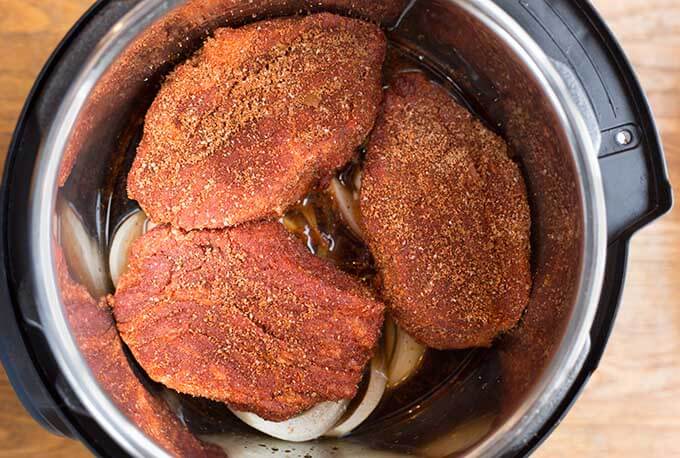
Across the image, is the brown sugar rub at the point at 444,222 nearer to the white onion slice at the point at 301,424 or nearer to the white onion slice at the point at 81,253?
the white onion slice at the point at 301,424

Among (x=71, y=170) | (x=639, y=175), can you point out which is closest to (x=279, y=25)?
(x=71, y=170)

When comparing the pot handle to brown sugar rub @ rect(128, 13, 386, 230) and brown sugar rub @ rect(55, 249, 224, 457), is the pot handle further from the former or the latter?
brown sugar rub @ rect(55, 249, 224, 457)

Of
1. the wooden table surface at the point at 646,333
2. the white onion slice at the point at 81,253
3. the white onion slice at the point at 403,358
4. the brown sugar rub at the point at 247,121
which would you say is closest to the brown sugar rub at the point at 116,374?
the white onion slice at the point at 81,253

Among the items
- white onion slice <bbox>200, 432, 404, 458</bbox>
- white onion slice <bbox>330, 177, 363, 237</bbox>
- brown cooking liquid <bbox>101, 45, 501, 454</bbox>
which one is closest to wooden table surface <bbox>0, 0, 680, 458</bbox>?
brown cooking liquid <bbox>101, 45, 501, 454</bbox>

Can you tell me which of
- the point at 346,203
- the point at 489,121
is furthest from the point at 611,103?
the point at 346,203

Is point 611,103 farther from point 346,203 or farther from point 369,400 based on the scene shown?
point 369,400
